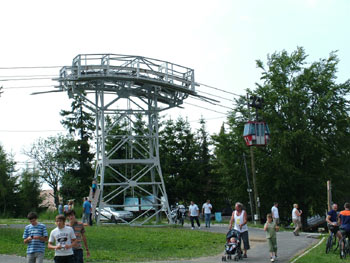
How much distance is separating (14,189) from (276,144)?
4208 centimetres

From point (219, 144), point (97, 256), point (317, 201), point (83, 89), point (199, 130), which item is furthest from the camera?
point (199, 130)

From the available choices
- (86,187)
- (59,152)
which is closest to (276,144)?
(86,187)

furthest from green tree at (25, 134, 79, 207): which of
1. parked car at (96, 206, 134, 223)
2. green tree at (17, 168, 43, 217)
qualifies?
parked car at (96, 206, 134, 223)

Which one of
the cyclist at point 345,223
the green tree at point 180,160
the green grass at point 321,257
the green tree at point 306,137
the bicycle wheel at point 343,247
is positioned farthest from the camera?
the green tree at point 180,160

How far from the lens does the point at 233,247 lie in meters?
15.0

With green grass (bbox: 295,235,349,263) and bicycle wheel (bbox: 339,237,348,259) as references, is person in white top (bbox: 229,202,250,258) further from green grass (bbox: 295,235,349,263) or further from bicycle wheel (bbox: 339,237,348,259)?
bicycle wheel (bbox: 339,237,348,259)

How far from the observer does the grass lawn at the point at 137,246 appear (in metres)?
15.7

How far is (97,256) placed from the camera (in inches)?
595

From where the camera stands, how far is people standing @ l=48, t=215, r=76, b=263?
387 inches

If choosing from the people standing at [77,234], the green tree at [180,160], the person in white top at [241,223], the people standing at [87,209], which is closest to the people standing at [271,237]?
the person in white top at [241,223]

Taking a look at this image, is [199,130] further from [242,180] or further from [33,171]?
[33,171]

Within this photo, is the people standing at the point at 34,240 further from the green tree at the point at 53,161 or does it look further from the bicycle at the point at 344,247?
the green tree at the point at 53,161

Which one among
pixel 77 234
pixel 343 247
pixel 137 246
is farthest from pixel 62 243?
pixel 343 247

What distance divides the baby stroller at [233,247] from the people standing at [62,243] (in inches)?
249
